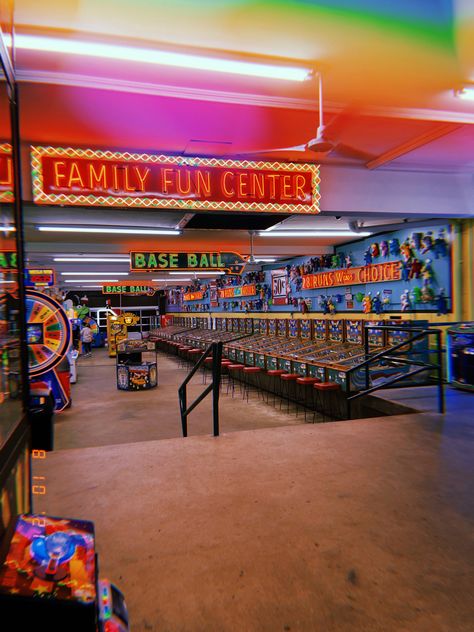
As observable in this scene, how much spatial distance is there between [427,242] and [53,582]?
6.76 meters

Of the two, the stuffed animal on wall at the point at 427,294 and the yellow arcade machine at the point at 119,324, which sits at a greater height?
the stuffed animal on wall at the point at 427,294

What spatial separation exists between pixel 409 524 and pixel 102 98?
3.83m

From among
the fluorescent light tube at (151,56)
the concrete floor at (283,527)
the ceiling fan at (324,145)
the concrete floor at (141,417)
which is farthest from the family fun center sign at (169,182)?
the concrete floor at (141,417)

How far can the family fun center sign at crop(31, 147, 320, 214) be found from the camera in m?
3.49

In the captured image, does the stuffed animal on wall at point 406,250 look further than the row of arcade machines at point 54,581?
Yes

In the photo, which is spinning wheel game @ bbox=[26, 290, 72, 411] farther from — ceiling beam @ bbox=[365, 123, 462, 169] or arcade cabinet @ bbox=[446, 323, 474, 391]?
arcade cabinet @ bbox=[446, 323, 474, 391]

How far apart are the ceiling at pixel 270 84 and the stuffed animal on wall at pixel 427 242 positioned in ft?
4.04

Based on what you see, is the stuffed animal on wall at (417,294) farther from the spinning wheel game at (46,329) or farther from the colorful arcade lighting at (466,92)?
the spinning wheel game at (46,329)

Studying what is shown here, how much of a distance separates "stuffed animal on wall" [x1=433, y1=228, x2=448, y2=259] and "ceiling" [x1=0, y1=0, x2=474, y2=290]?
1.10 metres

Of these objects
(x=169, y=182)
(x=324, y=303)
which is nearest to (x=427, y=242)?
(x=324, y=303)

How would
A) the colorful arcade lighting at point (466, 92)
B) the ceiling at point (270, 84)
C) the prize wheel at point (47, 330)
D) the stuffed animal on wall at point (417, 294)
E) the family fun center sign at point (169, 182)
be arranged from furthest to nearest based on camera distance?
the stuffed animal on wall at point (417, 294) → the prize wheel at point (47, 330) → the family fun center sign at point (169, 182) → the colorful arcade lighting at point (466, 92) → the ceiling at point (270, 84)

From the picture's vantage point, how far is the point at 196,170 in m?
3.86

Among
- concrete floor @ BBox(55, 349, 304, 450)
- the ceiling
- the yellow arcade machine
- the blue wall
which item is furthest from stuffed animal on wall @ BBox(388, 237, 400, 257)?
the yellow arcade machine

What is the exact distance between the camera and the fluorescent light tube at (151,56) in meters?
2.51
